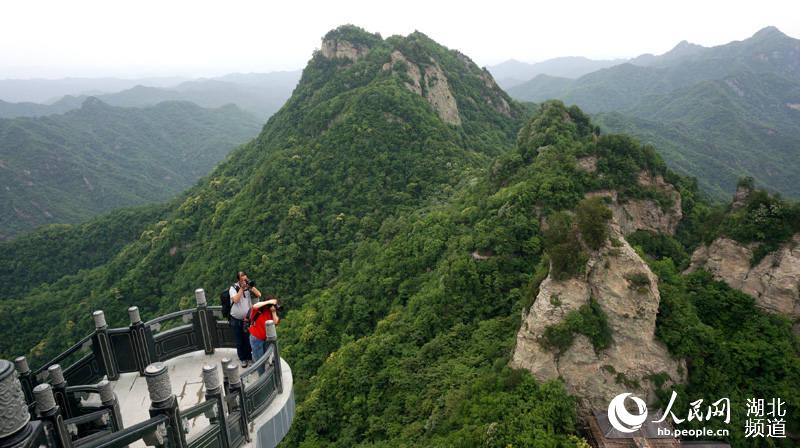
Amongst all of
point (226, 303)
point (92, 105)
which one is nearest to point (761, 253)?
point (226, 303)

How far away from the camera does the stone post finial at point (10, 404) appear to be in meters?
4.28

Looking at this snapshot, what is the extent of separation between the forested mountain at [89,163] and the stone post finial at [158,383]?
4722 inches

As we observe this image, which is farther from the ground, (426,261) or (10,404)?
(10,404)

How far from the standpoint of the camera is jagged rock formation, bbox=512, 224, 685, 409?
13.5 meters

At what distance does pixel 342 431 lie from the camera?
19.7 meters

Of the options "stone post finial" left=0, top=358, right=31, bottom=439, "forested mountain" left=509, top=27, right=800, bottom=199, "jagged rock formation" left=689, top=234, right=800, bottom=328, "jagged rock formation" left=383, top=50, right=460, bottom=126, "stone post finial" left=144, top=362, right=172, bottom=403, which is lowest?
"forested mountain" left=509, top=27, right=800, bottom=199

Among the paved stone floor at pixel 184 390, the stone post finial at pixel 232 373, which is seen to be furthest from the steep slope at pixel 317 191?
the stone post finial at pixel 232 373

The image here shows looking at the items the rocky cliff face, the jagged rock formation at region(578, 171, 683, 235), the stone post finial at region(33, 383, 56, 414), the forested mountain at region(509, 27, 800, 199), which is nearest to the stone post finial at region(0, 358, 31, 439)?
the stone post finial at region(33, 383, 56, 414)

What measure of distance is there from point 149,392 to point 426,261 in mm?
21330

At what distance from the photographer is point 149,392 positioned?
5969 mm

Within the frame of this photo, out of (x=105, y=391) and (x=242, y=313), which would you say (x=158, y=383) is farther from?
(x=242, y=313)

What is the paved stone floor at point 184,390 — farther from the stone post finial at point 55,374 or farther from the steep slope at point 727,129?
the steep slope at point 727,129

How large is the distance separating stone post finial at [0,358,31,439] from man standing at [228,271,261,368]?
5276 mm

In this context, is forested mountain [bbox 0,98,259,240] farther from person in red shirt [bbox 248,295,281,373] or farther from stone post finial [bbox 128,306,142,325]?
person in red shirt [bbox 248,295,281,373]
